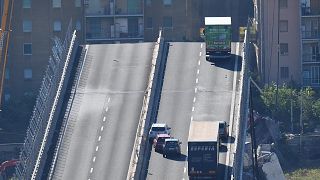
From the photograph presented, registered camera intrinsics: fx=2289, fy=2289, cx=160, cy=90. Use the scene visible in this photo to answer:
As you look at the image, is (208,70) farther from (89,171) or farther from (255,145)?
(89,171)

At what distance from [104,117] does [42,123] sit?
18.3 ft

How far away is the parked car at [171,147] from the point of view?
595 feet

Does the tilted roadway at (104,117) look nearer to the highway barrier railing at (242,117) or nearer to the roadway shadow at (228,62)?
the roadway shadow at (228,62)

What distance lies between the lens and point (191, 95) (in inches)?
7589

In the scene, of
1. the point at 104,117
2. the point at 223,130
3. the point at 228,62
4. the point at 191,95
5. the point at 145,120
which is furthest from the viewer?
the point at 228,62

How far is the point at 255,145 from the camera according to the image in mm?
196875

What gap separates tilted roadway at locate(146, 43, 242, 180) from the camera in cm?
18243

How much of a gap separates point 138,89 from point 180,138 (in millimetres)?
9068

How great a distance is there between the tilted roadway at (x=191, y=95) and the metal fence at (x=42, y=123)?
887 cm

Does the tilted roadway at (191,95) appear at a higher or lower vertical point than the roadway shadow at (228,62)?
lower

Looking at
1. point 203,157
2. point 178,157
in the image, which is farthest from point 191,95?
point 203,157

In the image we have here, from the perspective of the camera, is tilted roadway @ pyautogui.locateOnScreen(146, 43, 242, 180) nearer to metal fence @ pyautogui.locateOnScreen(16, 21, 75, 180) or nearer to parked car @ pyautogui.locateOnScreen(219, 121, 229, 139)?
parked car @ pyautogui.locateOnScreen(219, 121, 229, 139)

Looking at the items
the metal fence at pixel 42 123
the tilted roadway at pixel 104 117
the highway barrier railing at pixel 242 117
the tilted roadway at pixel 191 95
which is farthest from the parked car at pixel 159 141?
the metal fence at pixel 42 123

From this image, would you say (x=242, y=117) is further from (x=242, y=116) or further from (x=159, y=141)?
(x=159, y=141)
